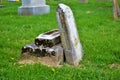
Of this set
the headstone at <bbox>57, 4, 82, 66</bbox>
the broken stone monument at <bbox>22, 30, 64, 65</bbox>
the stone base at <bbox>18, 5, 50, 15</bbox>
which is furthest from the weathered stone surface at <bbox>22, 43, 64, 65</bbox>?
the stone base at <bbox>18, 5, 50, 15</bbox>

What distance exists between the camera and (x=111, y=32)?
8531 millimetres

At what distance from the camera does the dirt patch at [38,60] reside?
17.4 ft

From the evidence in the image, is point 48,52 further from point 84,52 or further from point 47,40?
point 84,52

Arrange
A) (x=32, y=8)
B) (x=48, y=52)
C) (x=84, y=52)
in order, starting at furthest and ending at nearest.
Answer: (x=32, y=8)
(x=84, y=52)
(x=48, y=52)

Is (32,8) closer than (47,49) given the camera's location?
No

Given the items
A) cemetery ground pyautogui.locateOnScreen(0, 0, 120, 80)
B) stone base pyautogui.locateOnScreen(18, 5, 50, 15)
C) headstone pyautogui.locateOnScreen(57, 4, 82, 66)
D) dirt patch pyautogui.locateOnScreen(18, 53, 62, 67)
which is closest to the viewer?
cemetery ground pyautogui.locateOnScreen(0, 0, 120, 80)

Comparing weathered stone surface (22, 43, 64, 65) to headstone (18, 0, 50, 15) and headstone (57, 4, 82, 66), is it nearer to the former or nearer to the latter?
headstone (57, 4, 82, 66)

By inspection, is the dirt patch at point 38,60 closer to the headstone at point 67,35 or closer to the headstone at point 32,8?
the headstone at point 67,35

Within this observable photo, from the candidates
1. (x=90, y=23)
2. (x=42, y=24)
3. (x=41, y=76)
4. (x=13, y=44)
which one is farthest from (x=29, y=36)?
(x=41, y=76)

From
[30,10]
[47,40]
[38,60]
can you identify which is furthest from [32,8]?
[38,60]

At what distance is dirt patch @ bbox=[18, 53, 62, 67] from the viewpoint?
530 cm

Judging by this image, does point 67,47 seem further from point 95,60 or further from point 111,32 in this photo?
point 111,32

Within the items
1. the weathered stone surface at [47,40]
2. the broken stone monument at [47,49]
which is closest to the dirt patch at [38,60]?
the broken stone monument at [47,49]

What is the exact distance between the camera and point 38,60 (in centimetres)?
540
